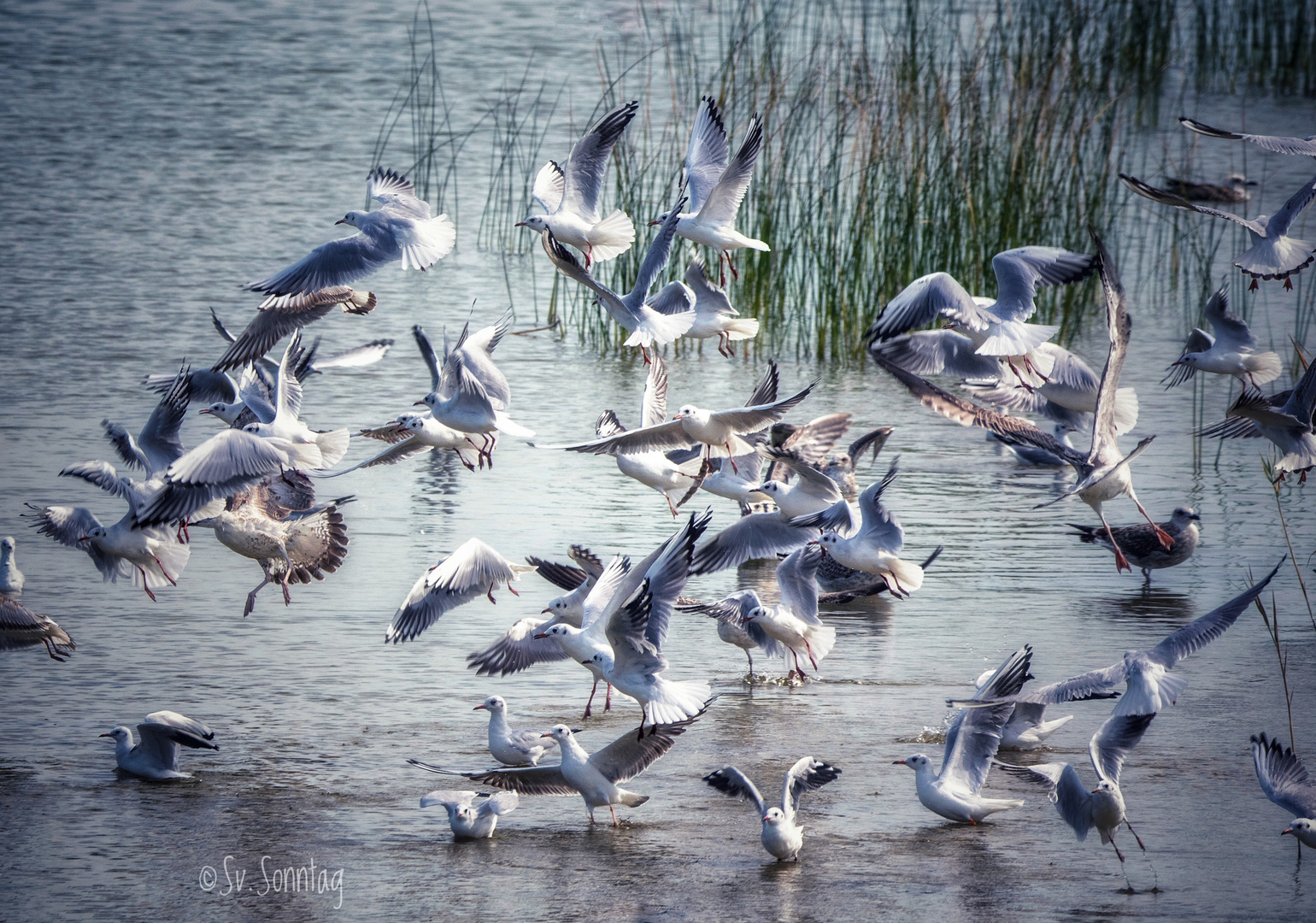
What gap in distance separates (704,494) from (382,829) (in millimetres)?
4233

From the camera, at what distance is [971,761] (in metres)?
4.82

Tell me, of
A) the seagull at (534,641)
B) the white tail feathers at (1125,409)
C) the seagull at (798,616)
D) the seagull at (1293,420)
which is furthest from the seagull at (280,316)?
the seagull at (1293,420)

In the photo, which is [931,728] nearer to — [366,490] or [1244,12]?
[366,490]

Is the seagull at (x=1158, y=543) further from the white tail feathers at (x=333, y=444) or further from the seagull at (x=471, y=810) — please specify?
the seagull at (x=471, y=810)

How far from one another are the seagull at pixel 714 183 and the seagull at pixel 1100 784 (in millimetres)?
3520

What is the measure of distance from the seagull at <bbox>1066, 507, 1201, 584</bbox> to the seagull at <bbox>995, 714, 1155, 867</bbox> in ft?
8.80

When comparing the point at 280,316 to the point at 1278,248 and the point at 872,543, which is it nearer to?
the point at 872,543

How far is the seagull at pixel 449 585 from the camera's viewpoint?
19.9 feet

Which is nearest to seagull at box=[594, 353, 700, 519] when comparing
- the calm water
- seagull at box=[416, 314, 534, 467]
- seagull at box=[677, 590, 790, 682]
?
the calm water

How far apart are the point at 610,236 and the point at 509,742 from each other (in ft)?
Answer: 11.4

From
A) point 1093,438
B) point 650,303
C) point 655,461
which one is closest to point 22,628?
point 655,461

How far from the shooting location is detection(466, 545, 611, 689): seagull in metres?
5.74

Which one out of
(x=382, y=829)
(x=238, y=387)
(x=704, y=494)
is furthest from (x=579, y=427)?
(x=382, y=829)

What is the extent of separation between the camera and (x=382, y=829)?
4.67m
